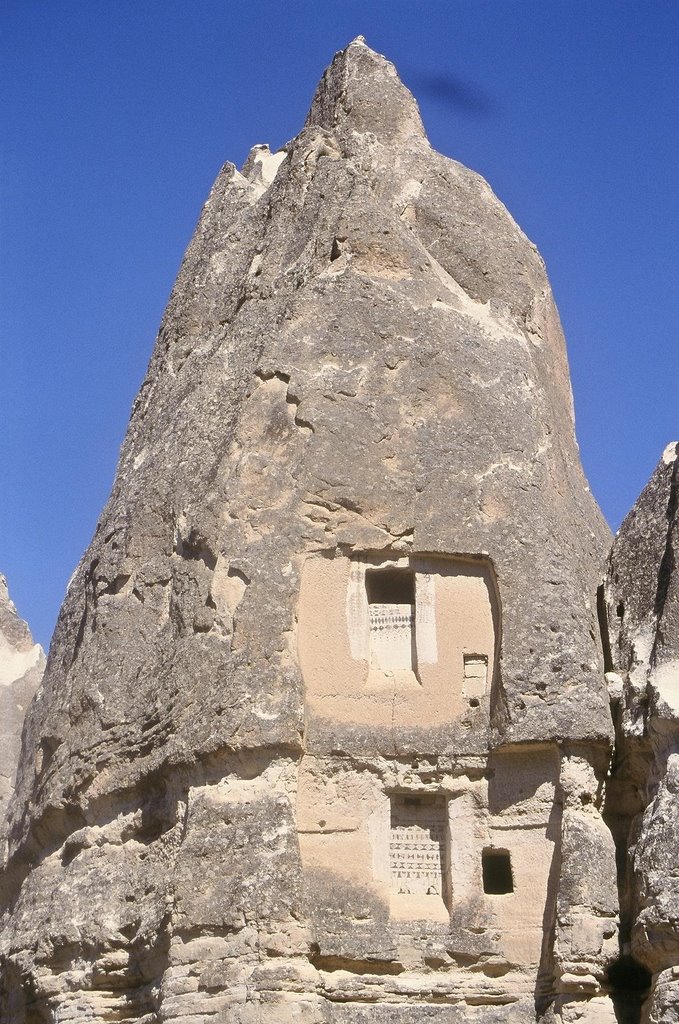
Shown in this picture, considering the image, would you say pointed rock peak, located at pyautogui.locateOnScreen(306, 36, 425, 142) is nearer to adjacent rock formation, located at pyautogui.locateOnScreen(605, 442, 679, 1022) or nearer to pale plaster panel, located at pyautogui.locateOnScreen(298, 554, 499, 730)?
adjacent rock formation, located at pyautogui.locateOnScreen(605, 442, 679, 1022)

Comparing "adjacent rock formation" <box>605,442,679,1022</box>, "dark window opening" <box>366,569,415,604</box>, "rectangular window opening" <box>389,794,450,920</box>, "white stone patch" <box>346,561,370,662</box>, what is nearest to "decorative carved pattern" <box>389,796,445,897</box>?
"rectangular window opening" <box>389,794,450,920</box>

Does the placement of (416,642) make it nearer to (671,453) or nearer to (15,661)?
(671,453)

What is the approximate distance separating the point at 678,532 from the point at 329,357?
3684 mm

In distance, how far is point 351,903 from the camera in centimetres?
1498

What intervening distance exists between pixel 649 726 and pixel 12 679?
12191 millimetres

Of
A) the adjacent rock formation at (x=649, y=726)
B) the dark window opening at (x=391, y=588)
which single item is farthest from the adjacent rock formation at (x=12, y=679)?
the adjacent rock formation at (x=649, y=726)

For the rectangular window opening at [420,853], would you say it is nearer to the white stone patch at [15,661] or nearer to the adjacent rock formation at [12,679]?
the adjacent rock formation at [12,679]

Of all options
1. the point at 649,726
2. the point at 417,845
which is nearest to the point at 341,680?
the point at 417,845

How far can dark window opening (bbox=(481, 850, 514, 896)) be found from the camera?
50.8ft

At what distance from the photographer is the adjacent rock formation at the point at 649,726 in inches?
574

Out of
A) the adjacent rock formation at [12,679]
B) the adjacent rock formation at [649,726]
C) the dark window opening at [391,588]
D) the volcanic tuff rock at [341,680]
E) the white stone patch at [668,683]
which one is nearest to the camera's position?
the adjacent rock formation at [649,726]

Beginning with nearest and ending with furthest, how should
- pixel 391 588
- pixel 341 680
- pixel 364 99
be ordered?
1. pixel 341 680
2. pixel 391 588
3. pixel 364 99

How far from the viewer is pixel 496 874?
15578mm

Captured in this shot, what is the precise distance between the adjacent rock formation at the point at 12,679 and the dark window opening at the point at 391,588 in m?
9.22
